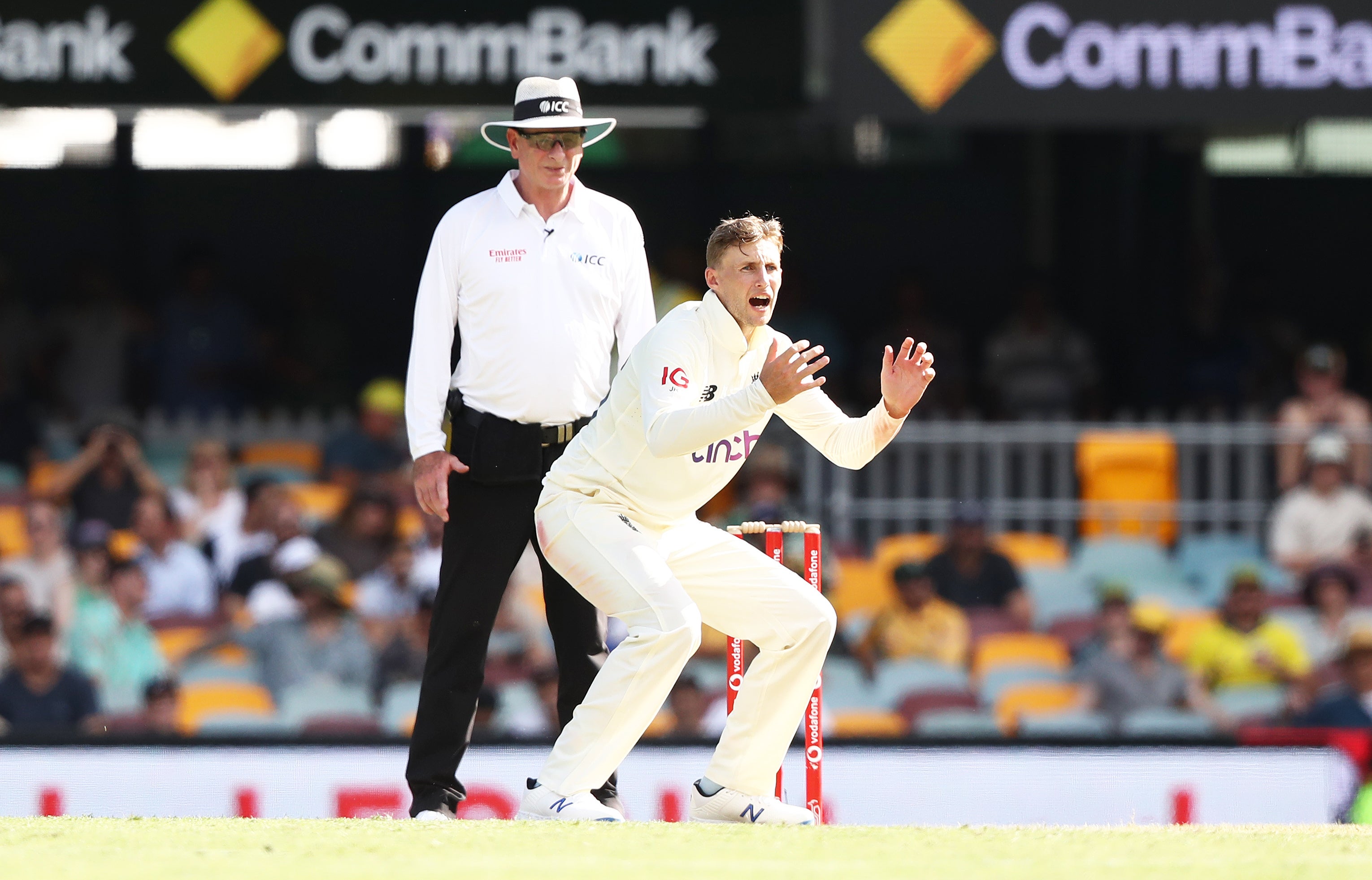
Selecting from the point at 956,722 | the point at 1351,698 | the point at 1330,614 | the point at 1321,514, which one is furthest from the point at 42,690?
the point at 1321,514

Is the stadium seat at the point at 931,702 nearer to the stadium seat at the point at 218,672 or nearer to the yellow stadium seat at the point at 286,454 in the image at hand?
the stadium seat at the point at 218,672

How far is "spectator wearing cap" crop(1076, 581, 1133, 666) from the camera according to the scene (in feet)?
32.7

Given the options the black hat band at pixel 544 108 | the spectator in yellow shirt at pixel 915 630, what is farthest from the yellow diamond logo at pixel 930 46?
the black hat band at pixel 544 108

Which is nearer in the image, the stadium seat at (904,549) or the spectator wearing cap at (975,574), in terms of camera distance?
the spectator wearing cap at (975,574)

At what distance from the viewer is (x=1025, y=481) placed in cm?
1073

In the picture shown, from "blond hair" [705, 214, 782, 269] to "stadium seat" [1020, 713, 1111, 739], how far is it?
13.8 ft

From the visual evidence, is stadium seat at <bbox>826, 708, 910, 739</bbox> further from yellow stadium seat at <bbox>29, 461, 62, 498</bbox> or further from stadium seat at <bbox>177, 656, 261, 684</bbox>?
yellow stadium seat at <bbox>29, 461, 62, 498</bbox>

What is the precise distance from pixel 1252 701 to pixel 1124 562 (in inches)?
40.5

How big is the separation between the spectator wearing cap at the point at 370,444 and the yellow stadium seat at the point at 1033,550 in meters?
3.14

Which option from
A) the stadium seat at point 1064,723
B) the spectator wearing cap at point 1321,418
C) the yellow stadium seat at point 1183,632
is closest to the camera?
the stadium seat at point 1064,723

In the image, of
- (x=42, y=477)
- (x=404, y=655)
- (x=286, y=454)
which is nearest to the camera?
(x=404, y=655)

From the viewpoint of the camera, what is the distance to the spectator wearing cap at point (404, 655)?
970 cm

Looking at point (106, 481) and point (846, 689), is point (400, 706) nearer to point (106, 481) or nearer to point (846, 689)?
point (846, 689)

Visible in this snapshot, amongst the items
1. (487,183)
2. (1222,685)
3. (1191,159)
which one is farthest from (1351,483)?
(487,183)
